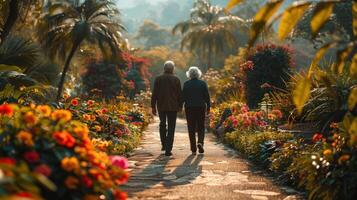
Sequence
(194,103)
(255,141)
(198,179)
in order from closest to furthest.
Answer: (198,179) < (255,141) < (194,103)

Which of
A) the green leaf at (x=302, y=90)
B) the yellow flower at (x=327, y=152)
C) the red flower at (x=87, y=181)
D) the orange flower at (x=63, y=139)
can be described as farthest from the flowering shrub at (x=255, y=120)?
the red flower at (x=87, y=181)

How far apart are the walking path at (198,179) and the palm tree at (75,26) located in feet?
28.3

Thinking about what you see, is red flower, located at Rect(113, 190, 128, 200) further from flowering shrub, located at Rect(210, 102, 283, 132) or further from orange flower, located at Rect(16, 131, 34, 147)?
flowering shrub, located at Rect(210, 102, 283, 132)

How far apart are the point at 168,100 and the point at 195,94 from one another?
493 millimetres

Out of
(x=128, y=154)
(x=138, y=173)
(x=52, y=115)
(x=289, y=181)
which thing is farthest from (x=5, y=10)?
(x=52, y=115)

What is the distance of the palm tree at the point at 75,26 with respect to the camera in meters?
16.8

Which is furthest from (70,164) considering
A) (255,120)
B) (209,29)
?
(209,29)

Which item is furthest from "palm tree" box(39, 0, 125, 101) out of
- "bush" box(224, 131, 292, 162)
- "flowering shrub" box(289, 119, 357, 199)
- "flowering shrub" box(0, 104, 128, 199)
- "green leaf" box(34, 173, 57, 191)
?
"green leaf" box(34, 173, 57, 191)

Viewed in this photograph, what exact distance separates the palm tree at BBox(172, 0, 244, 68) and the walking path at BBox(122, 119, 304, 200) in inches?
1154

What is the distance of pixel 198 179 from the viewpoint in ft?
20.9

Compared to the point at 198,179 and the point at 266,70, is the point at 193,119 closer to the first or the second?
the point at 198,179

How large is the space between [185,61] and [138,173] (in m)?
50.0

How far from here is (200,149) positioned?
30.0ft

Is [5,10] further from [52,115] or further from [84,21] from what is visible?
[52,115]
